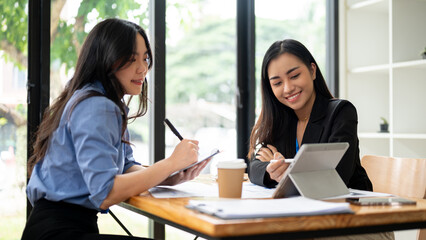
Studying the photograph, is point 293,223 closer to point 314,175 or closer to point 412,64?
point 314,175

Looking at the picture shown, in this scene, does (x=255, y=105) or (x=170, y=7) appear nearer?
(x=170, y=7)

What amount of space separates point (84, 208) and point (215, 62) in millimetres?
2112

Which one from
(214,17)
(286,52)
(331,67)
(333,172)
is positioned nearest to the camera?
(333,172)

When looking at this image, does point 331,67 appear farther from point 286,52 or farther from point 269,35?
point 286,52

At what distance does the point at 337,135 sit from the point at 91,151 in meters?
0.88

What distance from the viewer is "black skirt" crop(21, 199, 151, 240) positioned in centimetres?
127

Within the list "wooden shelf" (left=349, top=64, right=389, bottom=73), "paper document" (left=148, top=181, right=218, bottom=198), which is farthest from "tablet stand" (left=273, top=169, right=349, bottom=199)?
"wooden shelf" (left=349, top=64, right=389, bottom=73)

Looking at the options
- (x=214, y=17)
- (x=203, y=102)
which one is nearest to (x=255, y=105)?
(x=203, y=102)

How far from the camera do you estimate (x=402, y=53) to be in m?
3.20

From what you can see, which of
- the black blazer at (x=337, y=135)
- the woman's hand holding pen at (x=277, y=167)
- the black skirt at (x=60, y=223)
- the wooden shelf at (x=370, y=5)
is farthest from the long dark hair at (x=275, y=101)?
the wooden shelf at (x=370, y=5)

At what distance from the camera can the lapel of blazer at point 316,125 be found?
1.77 metres

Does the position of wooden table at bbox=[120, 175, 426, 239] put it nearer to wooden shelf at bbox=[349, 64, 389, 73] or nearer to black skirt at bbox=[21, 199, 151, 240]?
black skirt at bbox=[21, 199, 151, 240]

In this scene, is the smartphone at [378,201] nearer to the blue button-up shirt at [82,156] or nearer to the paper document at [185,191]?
the paper document at [185,191]

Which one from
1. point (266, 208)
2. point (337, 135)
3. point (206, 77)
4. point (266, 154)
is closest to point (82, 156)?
point (266, 208)
